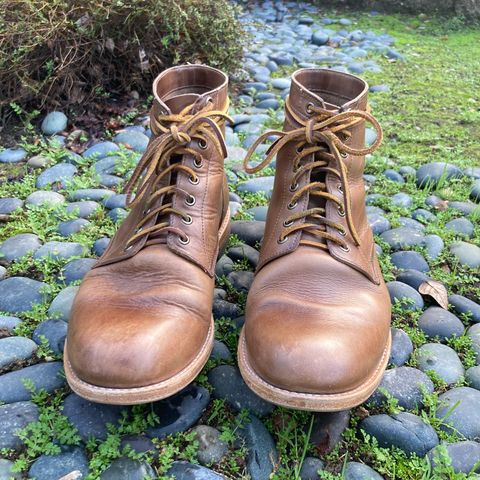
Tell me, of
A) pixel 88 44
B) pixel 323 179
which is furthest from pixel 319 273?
pixel 88 44

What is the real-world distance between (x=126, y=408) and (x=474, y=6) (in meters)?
6.72

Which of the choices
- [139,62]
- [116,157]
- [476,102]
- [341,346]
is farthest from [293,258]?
[476,102]

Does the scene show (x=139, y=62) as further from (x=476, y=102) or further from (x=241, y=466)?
(x=241, y=466)

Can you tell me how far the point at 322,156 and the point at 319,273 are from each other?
1.47ft

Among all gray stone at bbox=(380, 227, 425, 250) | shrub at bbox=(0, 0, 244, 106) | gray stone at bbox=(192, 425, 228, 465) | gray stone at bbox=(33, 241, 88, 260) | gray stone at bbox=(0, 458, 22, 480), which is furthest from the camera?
shrub at bbox=(0, 0, 244, 106)

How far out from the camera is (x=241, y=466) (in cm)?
157

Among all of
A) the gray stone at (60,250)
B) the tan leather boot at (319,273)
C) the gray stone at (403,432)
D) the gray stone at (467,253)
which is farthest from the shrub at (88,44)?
the gray stone at (403,432)

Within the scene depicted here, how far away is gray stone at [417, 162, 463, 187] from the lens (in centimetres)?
309

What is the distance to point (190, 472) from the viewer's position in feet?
4.98

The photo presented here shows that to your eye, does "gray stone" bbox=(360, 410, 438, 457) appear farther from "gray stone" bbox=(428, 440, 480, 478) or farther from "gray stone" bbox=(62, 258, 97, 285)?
"gray stone" bbox=(62, 258, 97, 285)

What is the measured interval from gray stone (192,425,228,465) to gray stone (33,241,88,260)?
1.08 m

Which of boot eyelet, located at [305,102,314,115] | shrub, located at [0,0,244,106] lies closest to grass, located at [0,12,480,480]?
shrub, located at [0,0,244,106]

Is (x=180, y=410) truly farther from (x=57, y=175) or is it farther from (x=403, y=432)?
(x=57, y=175)

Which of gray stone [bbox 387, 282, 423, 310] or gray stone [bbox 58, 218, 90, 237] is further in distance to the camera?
gray stone [bbox 58, 218, 90, 237]
